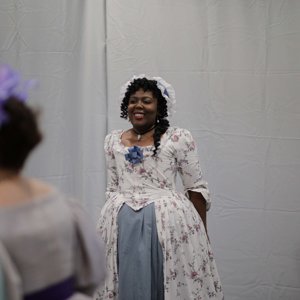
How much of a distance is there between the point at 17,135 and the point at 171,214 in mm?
1087

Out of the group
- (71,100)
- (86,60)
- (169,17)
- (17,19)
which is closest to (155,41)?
(169,17)

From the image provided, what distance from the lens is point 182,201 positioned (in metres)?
2.00

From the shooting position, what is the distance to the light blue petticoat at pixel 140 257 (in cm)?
191

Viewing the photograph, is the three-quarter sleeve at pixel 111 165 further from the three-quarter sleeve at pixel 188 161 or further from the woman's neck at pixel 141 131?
the three-quarter sleeve at pixel 188 161

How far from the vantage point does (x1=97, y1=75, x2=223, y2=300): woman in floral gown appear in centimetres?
192

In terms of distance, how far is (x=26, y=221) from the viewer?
937 mm

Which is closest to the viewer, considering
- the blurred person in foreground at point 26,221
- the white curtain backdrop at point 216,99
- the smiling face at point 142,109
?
the blurred person in foreground at point 26,221

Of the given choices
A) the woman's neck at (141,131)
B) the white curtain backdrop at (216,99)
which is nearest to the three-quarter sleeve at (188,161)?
the woman's neck at (141,131)

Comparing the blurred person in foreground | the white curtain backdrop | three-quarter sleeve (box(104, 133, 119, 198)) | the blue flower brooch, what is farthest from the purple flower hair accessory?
the white curtain backdrop

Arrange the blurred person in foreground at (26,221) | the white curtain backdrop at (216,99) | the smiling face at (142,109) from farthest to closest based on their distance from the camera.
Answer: the white curtain backdrop at (216,99), the smiling face at (142,109), the blurred person in foreground at (26,221)

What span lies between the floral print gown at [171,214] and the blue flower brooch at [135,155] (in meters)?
0.02

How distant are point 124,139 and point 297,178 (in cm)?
103

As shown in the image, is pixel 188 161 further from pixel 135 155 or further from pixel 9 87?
pixel 9 87

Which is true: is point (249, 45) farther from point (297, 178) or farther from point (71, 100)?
point (71, 100)
